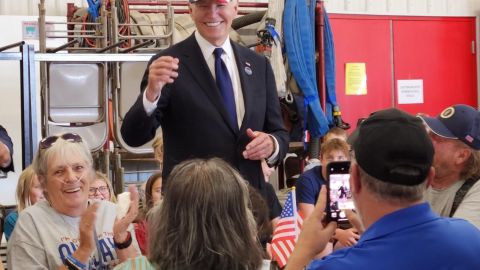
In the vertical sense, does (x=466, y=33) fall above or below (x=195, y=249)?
above

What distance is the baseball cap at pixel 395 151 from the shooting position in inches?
66.4

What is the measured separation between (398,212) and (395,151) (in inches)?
5.3

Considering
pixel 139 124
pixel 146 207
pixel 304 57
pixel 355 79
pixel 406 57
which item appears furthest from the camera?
pixel 406 57

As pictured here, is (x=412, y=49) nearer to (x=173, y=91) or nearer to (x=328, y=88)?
(x=328, y=88)

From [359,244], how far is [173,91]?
1038mm

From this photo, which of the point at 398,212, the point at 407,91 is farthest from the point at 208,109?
the point at 407,91

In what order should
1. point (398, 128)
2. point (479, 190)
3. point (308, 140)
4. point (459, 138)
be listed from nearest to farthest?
point (398, 128)
point (479, 190)
point (459, 138)
point (308, 140)

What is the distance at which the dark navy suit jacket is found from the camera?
255cm

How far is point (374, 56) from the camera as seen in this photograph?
870cm

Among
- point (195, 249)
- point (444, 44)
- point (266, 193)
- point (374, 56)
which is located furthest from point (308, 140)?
point (195, 249)

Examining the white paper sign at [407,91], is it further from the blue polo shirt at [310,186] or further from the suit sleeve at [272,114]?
the suit sleeve at [272,114]

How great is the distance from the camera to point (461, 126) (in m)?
2.74

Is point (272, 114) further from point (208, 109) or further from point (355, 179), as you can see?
point (355, 179)

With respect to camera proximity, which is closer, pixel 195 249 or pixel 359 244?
pixel 359 244
